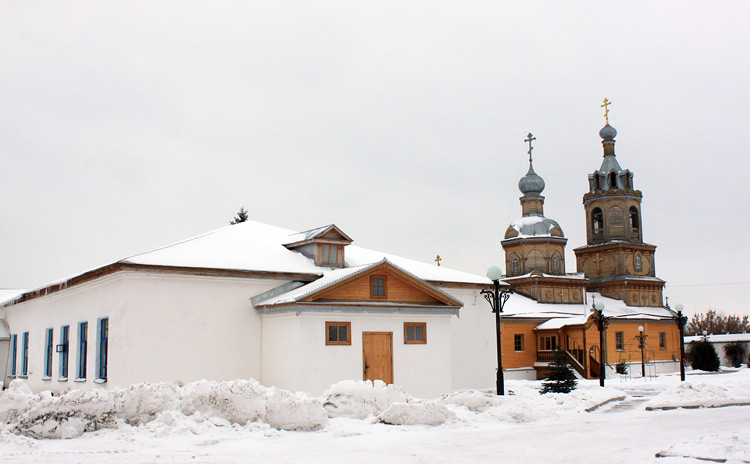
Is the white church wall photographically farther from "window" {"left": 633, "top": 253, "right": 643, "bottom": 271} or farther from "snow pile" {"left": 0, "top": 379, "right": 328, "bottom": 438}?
"window" {"left": 633, "top": 253, "right": 643, "bottom": 271}

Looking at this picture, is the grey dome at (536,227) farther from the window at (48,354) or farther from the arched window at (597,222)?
the window at (48,354)

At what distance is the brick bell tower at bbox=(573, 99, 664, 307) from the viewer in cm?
5647

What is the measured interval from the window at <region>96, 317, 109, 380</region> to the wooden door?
25.8ft

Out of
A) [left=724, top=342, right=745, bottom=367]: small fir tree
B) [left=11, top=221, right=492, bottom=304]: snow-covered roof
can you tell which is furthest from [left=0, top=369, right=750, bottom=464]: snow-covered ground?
[left=724, top=342, right=745, bottom=367]: small fir tree

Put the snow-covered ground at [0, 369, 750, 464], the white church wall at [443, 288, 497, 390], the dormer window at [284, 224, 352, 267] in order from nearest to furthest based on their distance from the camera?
1. the snow-covered ground at [0, 369, 750, 464]
2. the dormer window at [284, 224, 352, 267]
3. the white church wall at [443, 288, 497, 390]

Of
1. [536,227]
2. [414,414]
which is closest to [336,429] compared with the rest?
[414,414]

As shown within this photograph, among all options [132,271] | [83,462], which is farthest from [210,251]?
[83,462]

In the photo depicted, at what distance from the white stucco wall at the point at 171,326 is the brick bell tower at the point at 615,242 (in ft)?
130

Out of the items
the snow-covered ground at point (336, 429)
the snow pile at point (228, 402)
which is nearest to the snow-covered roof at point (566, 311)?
the snow-covered ground at point (336, 429)

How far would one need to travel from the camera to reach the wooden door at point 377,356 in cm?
2223

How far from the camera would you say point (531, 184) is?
54.6m

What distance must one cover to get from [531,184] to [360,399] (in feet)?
134

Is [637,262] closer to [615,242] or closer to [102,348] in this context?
[615,242]

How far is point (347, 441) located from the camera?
515 inches
